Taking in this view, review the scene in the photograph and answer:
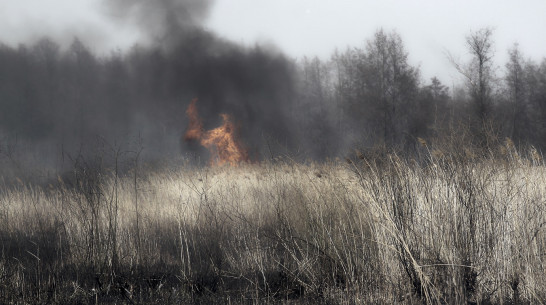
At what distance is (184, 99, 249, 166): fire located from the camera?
18.6 meters

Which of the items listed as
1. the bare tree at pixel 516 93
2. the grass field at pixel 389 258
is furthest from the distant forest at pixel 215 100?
the grass field at pixel 389 258

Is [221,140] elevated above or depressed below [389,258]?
above

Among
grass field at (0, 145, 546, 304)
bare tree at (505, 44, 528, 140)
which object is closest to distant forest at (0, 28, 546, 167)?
bare tree at (505, 44, 528, 140)

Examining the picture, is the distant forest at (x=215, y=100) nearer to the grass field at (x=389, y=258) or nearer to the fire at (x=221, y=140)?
the fire at (x=221, y=140)

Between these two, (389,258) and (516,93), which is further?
(516,93)

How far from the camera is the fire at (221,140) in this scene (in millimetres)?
18578

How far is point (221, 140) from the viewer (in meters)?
18.9

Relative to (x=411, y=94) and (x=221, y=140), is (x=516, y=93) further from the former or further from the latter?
(x=221, y=140)

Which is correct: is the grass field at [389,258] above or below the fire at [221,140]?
below

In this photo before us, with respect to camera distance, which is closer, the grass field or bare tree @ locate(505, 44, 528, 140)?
the grass field

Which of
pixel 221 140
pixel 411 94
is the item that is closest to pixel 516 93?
pixel 411 94

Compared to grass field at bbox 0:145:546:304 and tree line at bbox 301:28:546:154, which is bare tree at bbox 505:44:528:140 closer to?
tree line at bbox 301:28:546:154

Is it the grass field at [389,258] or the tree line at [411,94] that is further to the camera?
the tree line at [411,94]

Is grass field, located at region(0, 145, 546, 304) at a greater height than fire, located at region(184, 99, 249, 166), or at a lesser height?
lesser
